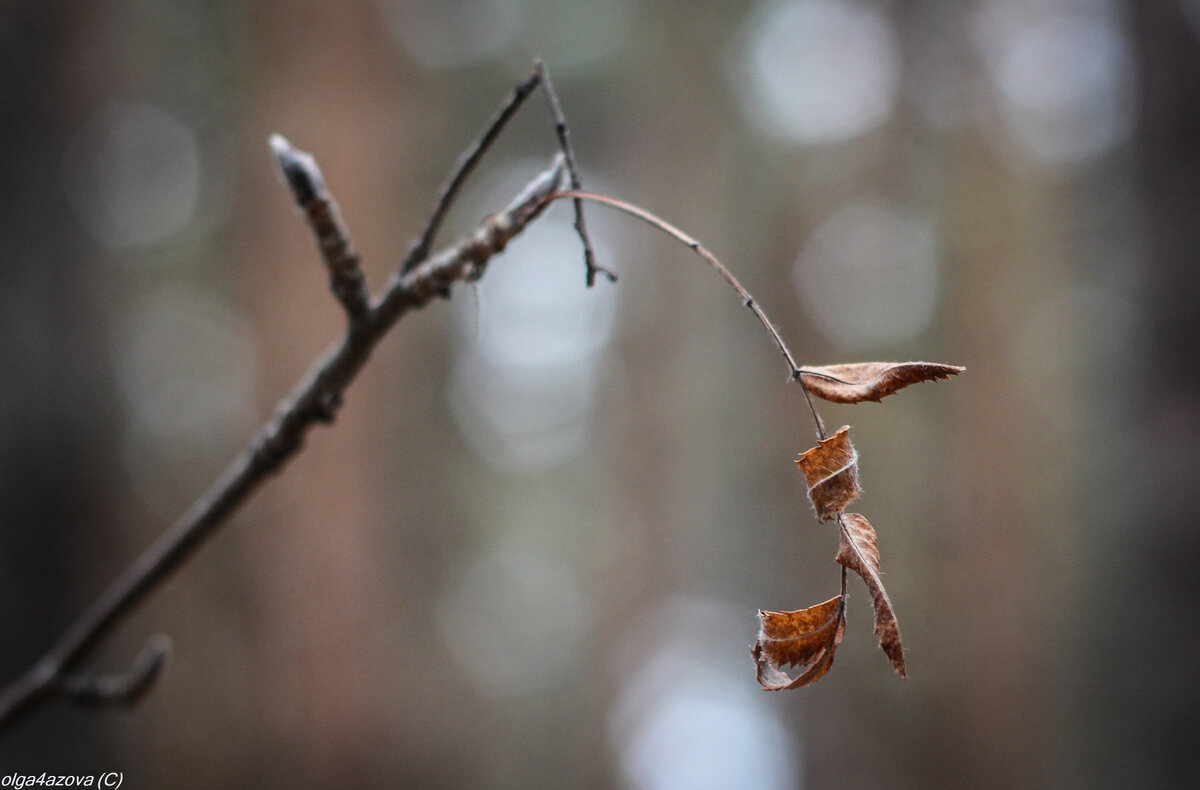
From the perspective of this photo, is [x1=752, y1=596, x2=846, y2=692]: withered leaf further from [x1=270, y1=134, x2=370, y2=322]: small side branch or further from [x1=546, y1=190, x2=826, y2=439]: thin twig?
[x1=270, y1=134, x2=370, y2=322]: small side branch

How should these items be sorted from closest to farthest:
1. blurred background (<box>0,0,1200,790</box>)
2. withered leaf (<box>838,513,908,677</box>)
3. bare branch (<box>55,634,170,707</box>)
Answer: withered leaf (<box>838,513,908,677</box>) < bare branch (<box>55,634,170,707</box>) < blurred background (<box>0,0,1200,790</box>)

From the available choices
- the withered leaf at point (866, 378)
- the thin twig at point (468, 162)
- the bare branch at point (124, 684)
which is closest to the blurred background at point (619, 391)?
the bare branch at point (124, 684)

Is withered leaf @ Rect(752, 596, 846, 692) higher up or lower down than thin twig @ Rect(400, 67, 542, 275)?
lower down

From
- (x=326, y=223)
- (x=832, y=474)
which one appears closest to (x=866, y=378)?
(x=832, y=474)

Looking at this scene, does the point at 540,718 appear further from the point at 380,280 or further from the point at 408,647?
the point at 380,280

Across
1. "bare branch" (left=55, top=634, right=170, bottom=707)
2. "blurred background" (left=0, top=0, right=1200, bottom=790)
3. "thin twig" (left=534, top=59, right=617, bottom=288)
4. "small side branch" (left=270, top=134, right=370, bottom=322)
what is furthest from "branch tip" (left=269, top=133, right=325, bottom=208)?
"blurred background" (left=0, top=0, right=1200, bottom=790)

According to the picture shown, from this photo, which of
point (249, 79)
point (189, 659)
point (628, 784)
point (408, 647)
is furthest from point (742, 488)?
point (249, 79)

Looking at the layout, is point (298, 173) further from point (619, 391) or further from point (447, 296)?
point (619, 391)
